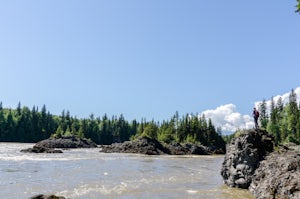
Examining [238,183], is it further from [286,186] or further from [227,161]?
[286,186]

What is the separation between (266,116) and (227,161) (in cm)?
16724

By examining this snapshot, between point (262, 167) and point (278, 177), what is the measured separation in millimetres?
4750

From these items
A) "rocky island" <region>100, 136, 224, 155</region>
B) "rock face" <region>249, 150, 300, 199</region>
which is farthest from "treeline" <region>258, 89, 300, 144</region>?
"rock face" <region>249, 150, 300, 199</region>

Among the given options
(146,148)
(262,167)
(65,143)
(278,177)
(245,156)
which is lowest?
(278,177)

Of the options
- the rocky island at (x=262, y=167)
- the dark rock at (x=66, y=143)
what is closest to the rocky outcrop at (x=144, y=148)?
the dark rock at (x=66, y=143)

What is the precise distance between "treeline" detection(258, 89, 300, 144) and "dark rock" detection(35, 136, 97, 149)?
3195 inches

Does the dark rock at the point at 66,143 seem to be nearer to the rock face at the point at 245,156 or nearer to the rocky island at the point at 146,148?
the rocky island at the point at 146,148

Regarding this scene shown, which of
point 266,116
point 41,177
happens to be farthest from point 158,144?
point 266,116

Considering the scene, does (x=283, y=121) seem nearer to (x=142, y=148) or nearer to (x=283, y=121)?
(x=283, y=121)

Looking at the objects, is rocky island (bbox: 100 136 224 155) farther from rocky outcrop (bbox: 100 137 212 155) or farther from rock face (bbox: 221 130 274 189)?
rock face (bbox: 221 130 274 189)

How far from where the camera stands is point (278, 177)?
2611 cm

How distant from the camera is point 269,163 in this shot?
30406 mm

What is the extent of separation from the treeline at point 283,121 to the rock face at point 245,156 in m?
63.2

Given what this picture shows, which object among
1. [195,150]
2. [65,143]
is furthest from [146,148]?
[65,143]
